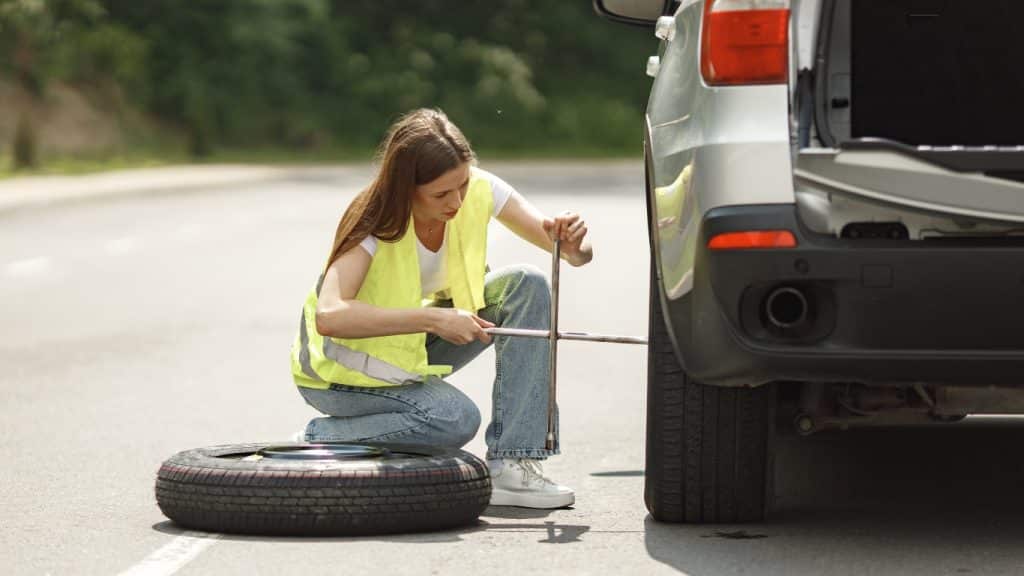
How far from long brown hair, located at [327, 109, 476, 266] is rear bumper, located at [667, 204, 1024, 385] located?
1.26m

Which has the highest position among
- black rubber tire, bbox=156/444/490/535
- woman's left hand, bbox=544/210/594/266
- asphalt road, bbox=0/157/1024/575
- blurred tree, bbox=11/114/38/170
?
woman's left hand, bbox=544/210/594/266

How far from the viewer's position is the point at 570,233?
6.09 meters

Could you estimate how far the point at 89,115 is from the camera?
4444cm

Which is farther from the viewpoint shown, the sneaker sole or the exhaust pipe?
the sneaker sole

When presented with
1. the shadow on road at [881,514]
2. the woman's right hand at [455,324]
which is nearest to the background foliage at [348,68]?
the shadow on road at [881,514]

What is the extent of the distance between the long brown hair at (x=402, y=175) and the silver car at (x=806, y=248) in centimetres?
77

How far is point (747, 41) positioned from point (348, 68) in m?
46.9

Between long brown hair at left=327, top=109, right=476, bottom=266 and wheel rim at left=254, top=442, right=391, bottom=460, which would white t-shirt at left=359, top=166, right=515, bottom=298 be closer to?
long brown hair at left=327, top=109, right=476, bottom=266

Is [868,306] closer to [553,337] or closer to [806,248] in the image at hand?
[806,248]

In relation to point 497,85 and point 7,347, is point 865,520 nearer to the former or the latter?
point 7,347

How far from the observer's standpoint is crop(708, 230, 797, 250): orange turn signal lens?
4727mm

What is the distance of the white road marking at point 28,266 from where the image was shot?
55.3 feet

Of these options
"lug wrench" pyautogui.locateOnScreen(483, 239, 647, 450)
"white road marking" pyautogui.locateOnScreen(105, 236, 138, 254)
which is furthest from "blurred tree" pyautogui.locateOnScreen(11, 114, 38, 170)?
"lug wrench" pyautogui.locateOnScreen(483, 239, 647, 450)

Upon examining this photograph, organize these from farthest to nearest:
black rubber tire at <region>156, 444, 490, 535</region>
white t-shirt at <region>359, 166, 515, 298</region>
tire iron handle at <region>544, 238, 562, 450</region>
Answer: white t-shirt at <region>359, 166, 515, 298</region>, tire iron handle at <region>544, 238, 562, 450</region>, black rubber tire at <region>156, 444, 490, 535</region>
